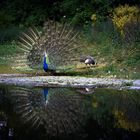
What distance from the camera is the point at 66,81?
19.2 m

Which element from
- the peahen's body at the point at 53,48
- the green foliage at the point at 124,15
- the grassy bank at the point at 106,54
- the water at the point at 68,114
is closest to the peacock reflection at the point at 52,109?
the water at the point at 68,114

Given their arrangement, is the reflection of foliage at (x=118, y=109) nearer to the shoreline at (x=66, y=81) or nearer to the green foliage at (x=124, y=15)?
the shoreline at (x=66, y=81)

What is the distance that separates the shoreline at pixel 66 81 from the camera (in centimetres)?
1839

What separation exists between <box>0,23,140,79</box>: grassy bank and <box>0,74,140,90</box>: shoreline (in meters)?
1.09

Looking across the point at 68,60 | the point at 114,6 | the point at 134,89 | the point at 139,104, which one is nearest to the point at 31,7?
the point at 114,6

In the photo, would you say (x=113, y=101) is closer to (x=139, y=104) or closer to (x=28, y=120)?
(x=139, y=104)

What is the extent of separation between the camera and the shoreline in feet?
60.3

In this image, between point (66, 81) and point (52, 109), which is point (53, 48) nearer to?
point (66, 81)

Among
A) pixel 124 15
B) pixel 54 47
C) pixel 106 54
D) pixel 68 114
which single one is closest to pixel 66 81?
pixel 54 47

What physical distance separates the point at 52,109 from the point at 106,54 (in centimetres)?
1057

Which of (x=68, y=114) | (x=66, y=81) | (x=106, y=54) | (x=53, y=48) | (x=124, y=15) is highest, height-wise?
(x=124, y=15)

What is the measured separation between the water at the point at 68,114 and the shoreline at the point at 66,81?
2.42ft

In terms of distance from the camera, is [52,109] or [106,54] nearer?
[52,109]

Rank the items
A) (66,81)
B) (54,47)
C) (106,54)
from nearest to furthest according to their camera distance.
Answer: (66,81), (54,47), (106,54)
